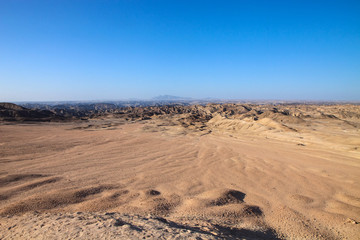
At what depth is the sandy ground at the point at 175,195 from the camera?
3.02 m

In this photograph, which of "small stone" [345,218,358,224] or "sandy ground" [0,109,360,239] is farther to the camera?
"small stone" [345,218,358,224]

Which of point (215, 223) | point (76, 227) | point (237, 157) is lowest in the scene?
point (237, 157)

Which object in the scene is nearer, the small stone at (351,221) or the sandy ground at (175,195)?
the sandy ground at (175,195)

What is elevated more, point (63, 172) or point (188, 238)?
point (188, 238)

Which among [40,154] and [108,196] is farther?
[40,154]

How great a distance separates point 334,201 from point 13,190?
794 cm

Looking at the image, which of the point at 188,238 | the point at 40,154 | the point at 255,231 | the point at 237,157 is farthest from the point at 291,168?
the point at 40,154

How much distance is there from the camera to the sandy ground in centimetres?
302

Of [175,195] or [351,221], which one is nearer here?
[351,221]

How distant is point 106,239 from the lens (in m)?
2.45

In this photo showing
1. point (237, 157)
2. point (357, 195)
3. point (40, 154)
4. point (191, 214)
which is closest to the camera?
point (191, 214)

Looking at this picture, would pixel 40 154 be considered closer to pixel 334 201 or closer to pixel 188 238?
pixel 188 238

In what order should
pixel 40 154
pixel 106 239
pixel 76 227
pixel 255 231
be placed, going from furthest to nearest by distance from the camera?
pixel 40 154 → pixel 255 231 → pixel 76 227 → pixel 106 239

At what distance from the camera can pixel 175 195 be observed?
490cm
